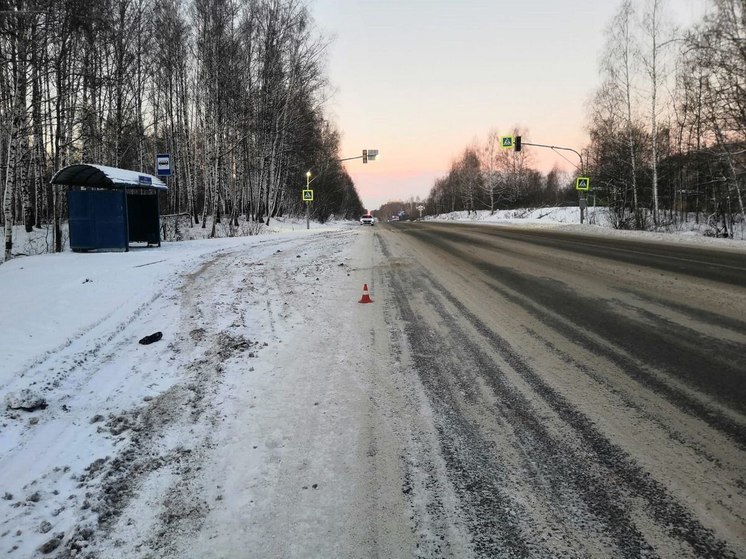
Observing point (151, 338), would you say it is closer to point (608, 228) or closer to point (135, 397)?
point (135, 397)

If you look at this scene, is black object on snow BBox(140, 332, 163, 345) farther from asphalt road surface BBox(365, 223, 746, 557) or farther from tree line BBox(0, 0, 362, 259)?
tree line BBox(0, 0, 362, 259)

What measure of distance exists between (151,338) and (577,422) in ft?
15.8

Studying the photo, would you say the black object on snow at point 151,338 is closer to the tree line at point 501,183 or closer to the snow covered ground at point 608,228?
the snow covered ground at point 608,228

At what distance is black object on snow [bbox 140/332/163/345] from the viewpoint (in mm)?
5459

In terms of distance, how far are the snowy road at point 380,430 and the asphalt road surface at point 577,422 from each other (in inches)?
0.6

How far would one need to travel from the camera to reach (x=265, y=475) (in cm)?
281

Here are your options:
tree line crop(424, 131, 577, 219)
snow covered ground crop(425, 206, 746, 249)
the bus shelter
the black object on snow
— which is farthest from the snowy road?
tree line crop(424, 131, 577, 219)

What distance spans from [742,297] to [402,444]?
675 centimetres

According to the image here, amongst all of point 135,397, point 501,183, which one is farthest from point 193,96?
point 501,183

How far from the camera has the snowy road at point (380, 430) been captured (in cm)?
231

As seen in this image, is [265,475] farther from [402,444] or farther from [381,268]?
[381,268]

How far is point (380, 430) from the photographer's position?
10.8 ft

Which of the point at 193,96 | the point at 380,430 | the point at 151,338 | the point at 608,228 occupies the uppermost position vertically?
the point at 193,96

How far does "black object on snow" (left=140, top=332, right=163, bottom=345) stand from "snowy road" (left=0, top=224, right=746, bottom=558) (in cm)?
15
